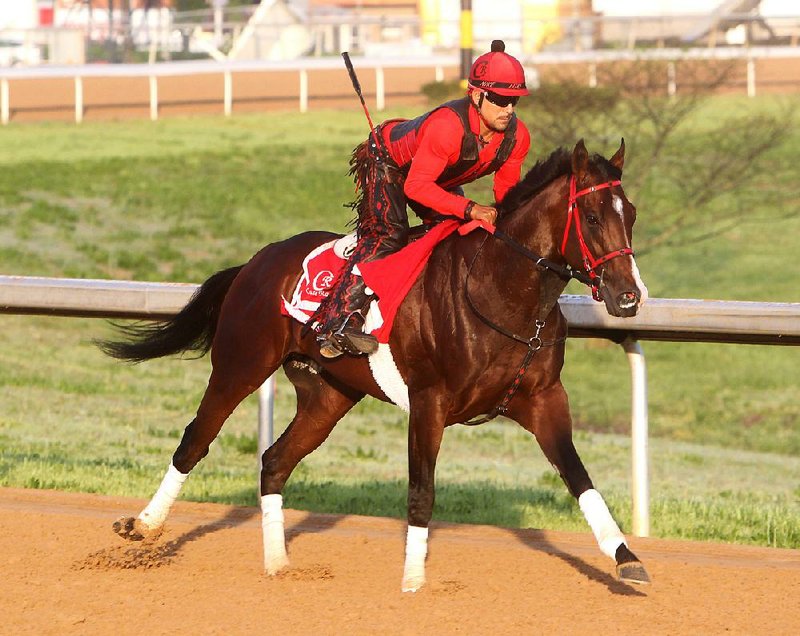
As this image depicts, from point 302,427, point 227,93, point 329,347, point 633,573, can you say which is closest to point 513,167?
point 329,347

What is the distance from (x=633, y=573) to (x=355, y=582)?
121cm

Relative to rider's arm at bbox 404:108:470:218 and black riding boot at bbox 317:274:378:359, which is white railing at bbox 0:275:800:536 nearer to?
black riding boot at bbox 317:274:378:359

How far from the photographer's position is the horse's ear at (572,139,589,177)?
559 centimetres

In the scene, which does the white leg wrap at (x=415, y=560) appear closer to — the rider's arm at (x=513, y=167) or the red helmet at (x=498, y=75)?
the rider's arm at (x=513, y=167)

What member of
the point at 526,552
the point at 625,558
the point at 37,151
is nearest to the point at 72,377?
the point at 526,552

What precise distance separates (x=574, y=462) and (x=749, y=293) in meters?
16.7

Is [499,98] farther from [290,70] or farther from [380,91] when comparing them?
[290,70]

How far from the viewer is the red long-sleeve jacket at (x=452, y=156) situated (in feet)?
19.6

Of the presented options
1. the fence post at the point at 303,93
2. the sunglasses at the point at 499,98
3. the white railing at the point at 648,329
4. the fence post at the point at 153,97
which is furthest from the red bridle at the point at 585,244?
the fence post at the point at 303,93

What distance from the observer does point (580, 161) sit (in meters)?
5.60

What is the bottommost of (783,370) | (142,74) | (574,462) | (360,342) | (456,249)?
(783,370)

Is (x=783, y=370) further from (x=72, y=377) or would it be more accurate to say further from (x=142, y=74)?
(x=142, y=74)

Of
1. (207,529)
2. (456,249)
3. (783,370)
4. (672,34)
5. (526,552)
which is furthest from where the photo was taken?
(672,34)

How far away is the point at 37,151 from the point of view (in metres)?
29.3
